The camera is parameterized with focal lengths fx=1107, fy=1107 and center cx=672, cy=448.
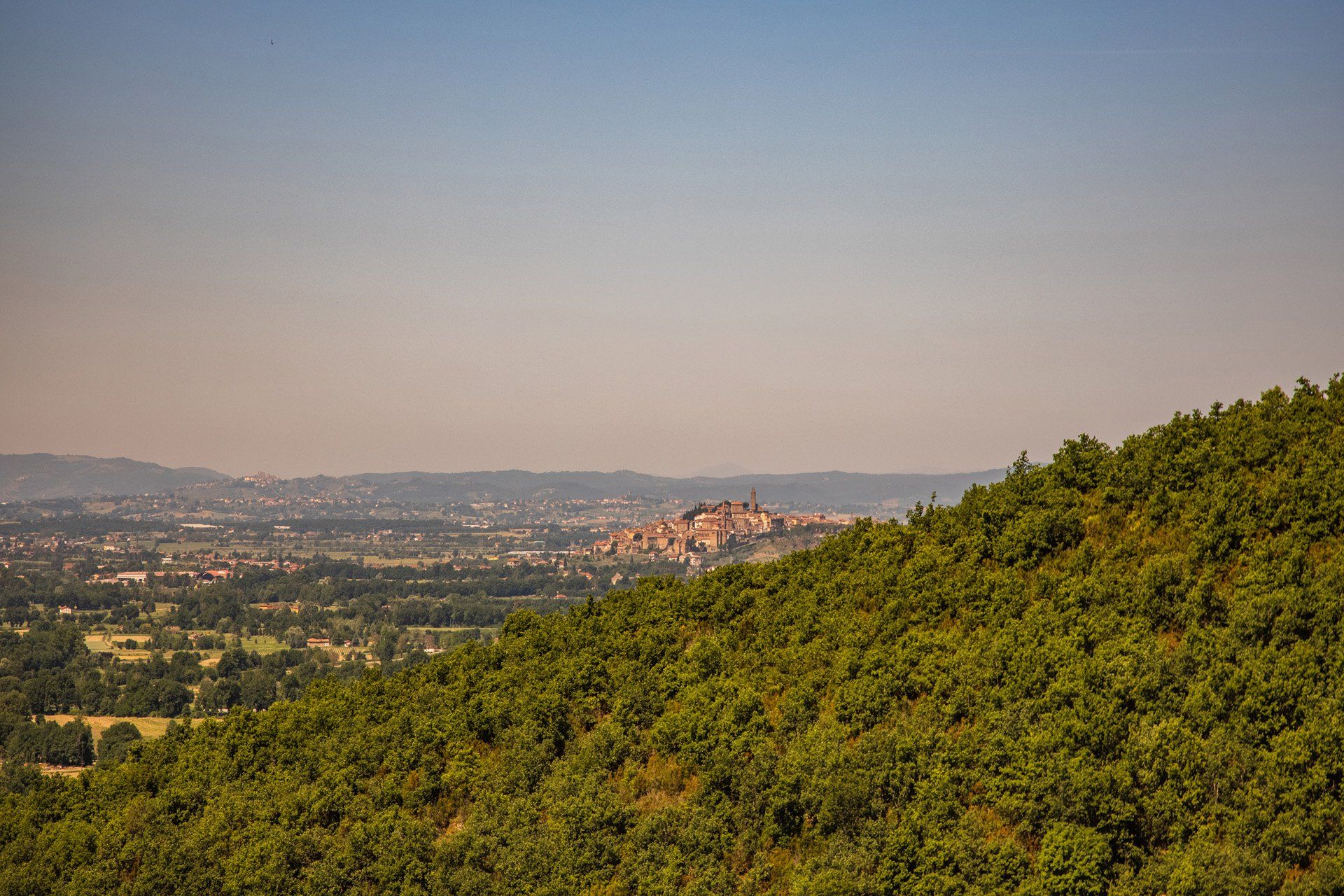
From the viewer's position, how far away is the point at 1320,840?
49.6 ft

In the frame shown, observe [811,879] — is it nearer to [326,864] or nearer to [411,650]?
[326,864]

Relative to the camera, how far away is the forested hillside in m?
16.7

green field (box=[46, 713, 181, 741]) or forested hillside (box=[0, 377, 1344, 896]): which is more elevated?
forested hillside (box=[0, 377, 1344, 896])

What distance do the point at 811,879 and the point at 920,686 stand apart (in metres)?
5.26

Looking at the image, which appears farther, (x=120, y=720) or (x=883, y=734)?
(x=120, y=720)

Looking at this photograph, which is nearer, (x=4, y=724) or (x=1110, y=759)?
(x=1110, y=759)

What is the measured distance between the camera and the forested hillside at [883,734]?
16672 millimetres

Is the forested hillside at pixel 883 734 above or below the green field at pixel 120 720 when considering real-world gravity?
above

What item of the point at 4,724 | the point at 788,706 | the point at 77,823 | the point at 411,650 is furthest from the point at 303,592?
the point at 788,706

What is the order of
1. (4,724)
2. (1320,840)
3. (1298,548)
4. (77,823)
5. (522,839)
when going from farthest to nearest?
(4,724) < (77,823) < (522,839) < (1298,548) < (1320,840)

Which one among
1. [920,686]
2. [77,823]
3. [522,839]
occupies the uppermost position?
[920,686]

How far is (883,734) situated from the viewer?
2053 centimetres

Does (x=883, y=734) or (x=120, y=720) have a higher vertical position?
(x=883, y=734)

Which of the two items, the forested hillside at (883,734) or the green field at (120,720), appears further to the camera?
the green field at (120,720)
